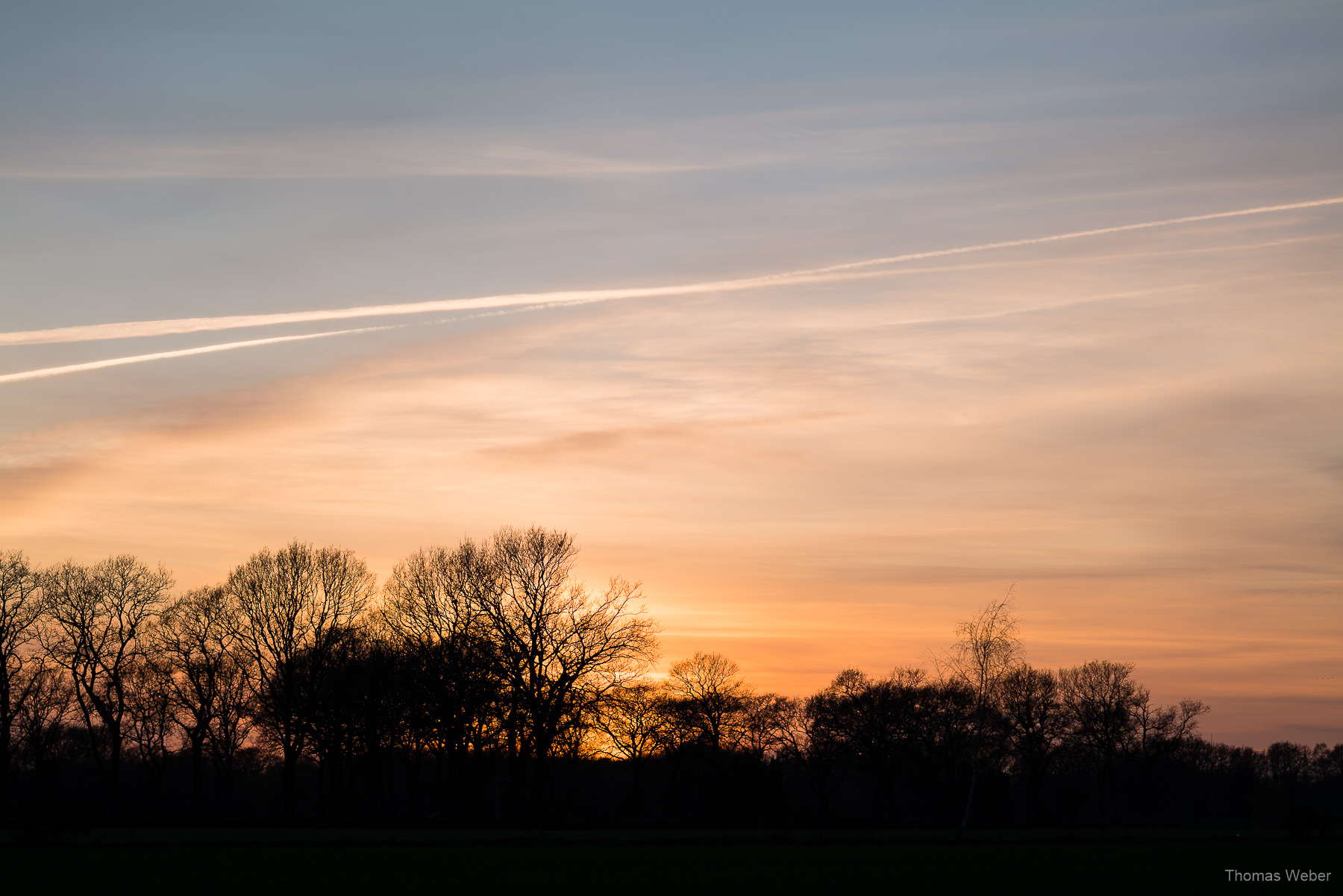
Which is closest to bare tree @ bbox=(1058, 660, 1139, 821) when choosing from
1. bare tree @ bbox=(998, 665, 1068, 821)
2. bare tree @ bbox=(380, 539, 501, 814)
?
bare tree @ bbox=(998, 665, 1068, 821)

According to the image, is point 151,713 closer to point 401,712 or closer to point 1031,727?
point 401,712

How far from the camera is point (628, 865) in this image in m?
42.0

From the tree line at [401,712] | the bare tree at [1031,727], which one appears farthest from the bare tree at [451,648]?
the bare tree at [1031,727]

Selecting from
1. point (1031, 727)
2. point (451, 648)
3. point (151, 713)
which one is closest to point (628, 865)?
point (451, 648)

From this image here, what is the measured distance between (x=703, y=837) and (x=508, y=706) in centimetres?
1414

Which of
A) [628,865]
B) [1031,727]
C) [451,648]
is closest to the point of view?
[628,865]

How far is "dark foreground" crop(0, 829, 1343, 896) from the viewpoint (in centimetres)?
3391

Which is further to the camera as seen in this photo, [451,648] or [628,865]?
[451,648]

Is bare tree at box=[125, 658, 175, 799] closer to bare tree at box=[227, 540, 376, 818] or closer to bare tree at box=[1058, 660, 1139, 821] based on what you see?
bare tree at box=[227, 540, 376, 818]

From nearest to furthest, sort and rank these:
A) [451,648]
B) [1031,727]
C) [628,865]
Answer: [628,865]
[451,648]
[1031,727]

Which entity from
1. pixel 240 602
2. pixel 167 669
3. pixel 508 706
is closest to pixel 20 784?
pixel 167 669

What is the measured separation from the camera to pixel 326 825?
60.9 metres

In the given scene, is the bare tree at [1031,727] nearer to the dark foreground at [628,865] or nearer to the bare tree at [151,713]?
the dark foreground at [628,865]

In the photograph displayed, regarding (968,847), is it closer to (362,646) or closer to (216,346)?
(362,646)
